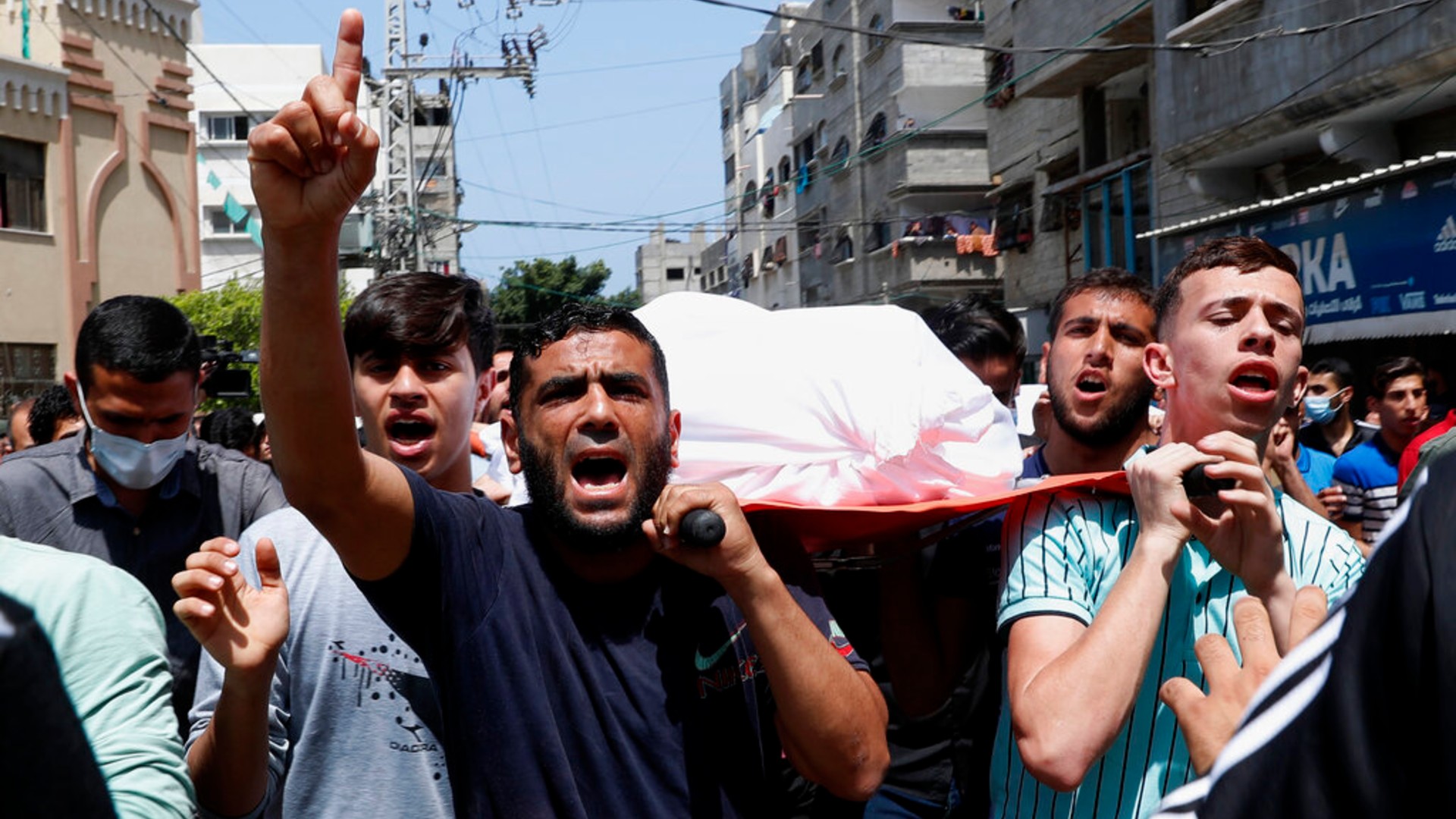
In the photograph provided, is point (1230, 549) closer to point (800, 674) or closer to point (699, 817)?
point (800, 674)

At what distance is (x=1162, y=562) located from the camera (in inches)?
95.3

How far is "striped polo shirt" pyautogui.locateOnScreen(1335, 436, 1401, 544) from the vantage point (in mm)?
7250

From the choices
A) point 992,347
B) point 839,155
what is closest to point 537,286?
point 839,155

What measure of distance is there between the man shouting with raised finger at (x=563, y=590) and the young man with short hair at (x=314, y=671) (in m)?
0.23

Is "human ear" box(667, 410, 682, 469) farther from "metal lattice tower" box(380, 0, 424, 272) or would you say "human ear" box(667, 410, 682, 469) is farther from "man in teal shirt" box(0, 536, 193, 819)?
"metal lattice tower" box(380, 0, 424, 272)

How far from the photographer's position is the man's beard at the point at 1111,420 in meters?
3.35

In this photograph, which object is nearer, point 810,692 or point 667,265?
point 810,692

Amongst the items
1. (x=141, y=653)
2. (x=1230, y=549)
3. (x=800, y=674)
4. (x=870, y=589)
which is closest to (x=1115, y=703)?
(x=1230, y=549)

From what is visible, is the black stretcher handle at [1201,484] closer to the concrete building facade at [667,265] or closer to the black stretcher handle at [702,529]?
the black stretcher handle at [702,529]

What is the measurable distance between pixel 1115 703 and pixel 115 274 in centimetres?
2347

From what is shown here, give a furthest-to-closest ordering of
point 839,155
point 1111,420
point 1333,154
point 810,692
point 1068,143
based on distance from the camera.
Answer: point 839,155 → point 1068,143 → point 1333,154 → point 1111,420 → point 810,692

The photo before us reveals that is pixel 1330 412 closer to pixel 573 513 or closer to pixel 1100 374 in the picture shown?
pixel 1100 374

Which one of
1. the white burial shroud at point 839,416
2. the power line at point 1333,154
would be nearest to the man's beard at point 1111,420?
the white burial shroud at point 839,416

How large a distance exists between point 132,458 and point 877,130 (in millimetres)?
32549
